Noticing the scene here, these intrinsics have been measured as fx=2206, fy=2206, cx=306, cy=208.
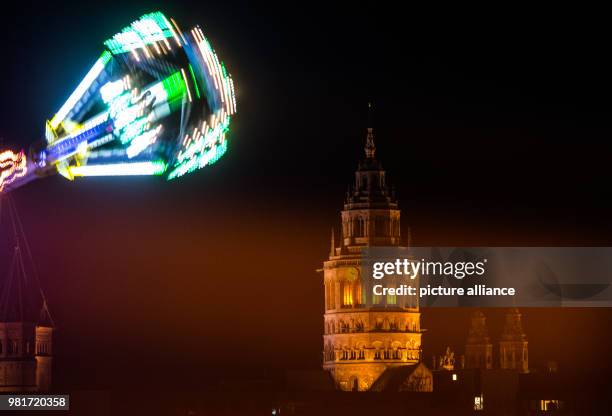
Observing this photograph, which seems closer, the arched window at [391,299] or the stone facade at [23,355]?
the stone facade at [23,355]

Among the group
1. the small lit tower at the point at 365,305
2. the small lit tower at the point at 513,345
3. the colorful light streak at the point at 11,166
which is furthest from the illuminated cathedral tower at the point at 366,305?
the colorful light streak at the point at 11,166

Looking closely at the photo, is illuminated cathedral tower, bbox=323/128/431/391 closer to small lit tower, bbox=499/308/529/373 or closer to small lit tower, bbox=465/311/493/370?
small lit tower, bbox=465/311/493/370

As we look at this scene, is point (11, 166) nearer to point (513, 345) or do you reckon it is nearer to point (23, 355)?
point (23, 355)

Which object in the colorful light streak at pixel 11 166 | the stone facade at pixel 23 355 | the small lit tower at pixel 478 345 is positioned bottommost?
the colorful light streak at pixel 11 166

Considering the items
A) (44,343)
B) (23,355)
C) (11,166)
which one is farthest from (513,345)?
(11,166)

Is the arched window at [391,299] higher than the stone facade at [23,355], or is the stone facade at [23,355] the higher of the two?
the arched window at [391,299]

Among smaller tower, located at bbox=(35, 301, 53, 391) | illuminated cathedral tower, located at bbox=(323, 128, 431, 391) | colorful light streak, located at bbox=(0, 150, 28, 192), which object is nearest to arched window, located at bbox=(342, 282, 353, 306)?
illuminated cathedral tower, located at bbox=(323, 128, 431, 391)

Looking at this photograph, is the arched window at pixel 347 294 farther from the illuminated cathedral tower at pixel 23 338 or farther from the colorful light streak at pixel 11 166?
the colorful light streak at pixel 11 166
